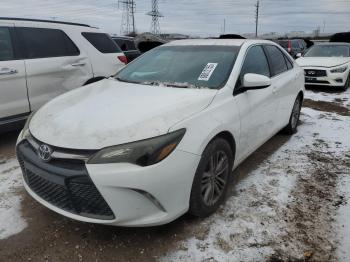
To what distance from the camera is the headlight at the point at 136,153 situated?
98.9 inches

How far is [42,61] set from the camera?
17.2 ft

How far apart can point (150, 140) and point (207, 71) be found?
54.9 inches

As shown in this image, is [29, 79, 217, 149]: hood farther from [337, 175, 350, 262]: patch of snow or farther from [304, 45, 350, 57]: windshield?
[304, 45, 350, 57]: windshield

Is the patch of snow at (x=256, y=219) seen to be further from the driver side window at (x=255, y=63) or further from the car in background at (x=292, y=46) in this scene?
the car in background at (x=292, y=46)

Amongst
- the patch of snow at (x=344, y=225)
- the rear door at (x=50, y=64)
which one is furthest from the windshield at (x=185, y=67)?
the patch of snow at (x=344, y=225)

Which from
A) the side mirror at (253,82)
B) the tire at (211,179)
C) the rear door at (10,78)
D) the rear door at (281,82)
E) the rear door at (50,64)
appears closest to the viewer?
the tire at (211,179)

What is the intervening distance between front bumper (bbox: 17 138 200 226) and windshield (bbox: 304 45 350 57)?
9.95m

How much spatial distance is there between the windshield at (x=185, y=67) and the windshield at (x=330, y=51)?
8381mm

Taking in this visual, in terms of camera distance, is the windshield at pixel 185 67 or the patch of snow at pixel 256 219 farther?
the windshield at pixel 185 67

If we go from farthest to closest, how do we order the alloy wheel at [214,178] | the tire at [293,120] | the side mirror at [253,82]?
the tire at [293,120] < the side mirror at [253,82] < the alloy wheel at [214,178]

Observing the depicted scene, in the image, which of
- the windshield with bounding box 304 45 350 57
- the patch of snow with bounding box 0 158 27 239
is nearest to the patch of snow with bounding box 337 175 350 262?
the patch of snow with bounding box 0 158 27 239

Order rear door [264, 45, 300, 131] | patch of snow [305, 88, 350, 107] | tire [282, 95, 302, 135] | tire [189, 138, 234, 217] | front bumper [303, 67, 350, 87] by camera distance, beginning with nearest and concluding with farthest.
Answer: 1. tire [189, 138, 234, 217]
2. rear door [264, 45, 300, 131]
3. tire [282, 95, 302, 135]
4. patch of snow [305, 88, 350, 107]
5. front bumper [303, 67, 350, 87]

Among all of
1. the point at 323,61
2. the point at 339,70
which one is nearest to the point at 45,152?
the point at 339,70

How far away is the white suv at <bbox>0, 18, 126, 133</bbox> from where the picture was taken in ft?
15.9
